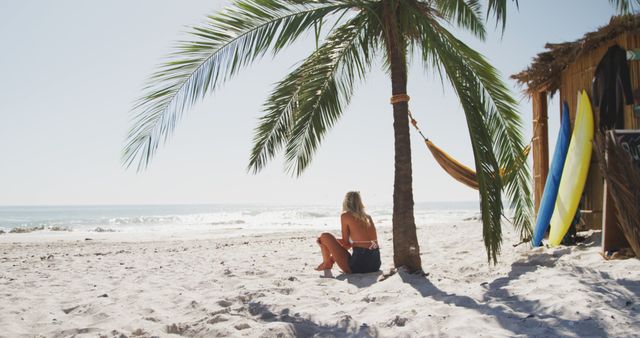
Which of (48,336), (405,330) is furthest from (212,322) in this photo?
(405,330)

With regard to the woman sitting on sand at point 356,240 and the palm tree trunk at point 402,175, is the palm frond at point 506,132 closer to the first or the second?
the palm tree trunk at point 402,175

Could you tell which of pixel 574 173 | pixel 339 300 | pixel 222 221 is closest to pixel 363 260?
pixel 339 300

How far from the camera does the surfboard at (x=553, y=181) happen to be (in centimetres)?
546

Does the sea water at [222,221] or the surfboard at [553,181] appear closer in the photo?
the surfboard at [553,181]

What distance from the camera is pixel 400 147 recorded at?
4473 mm

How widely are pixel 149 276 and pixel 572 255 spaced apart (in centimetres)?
429

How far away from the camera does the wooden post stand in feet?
20.9

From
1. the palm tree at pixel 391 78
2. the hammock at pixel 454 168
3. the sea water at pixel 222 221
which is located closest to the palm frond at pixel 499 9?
the palm tree at pixel 391 78

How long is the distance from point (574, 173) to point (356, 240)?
102 inches

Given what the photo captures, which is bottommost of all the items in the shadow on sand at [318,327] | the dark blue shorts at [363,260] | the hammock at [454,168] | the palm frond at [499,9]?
the shadow on sand at [318,327]

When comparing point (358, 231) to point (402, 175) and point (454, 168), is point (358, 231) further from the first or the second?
point (454, 168)

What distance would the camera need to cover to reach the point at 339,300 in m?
3.64

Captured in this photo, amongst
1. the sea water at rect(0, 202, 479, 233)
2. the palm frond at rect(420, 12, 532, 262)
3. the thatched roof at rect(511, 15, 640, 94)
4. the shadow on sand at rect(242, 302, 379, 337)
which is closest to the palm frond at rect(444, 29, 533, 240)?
the palm frond at rect(420, 12, 532, 262)

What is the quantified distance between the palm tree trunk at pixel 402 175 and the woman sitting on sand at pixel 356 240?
302 mm
